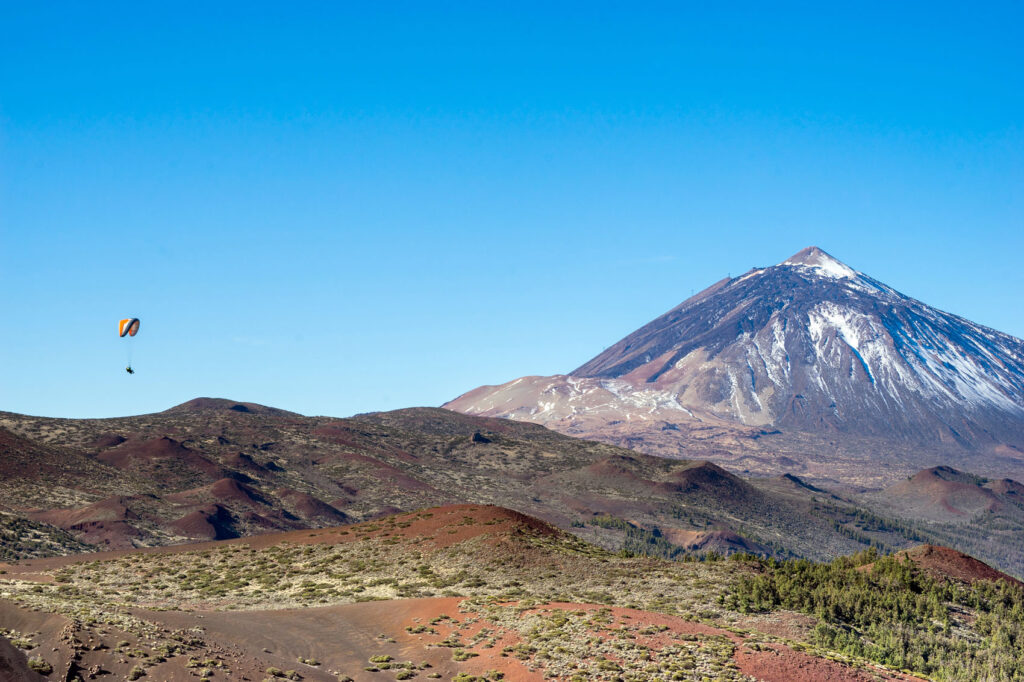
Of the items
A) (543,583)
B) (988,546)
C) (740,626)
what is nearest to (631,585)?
(543,583)

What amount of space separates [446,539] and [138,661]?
80.2 ft

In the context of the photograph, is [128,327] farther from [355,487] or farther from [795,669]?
[355,487]

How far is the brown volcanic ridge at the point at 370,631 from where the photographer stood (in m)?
25.5

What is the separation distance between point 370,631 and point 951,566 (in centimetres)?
2338

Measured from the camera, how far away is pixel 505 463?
548 ft

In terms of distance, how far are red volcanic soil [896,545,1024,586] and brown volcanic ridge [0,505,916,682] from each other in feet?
26.6

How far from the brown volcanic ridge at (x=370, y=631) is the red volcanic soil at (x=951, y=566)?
26.6ft

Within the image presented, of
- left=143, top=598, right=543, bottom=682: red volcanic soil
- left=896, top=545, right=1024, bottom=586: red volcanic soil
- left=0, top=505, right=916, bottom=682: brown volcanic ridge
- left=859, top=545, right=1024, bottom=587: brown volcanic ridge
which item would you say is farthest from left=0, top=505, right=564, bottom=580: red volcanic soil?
left=896, top=545, right=1024, bottom=586: red volcanic soil

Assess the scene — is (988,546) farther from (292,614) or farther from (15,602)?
(15,602)

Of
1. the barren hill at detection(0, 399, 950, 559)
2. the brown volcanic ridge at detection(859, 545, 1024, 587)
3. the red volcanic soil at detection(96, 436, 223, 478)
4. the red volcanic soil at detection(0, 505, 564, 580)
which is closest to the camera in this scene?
the brown volcanic ridge at detection(859, 545, 1024, 587)

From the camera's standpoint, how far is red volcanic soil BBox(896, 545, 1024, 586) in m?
39.9

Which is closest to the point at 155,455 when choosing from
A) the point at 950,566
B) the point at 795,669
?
the point at 950,566

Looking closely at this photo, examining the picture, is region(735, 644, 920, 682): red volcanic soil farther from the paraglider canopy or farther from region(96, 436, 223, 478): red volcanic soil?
region(96, 436, 223, 478): red volcanic soil

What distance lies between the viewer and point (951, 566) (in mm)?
40969
